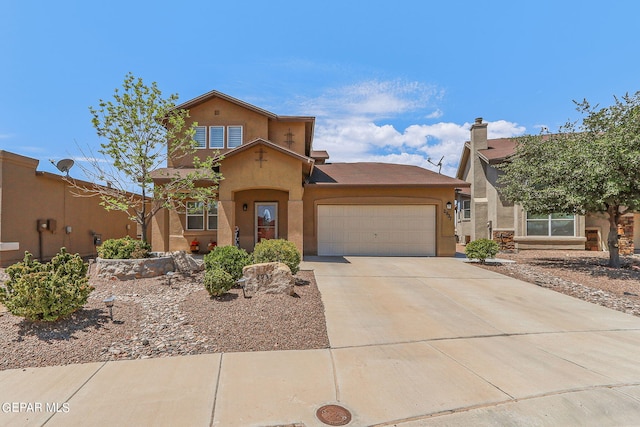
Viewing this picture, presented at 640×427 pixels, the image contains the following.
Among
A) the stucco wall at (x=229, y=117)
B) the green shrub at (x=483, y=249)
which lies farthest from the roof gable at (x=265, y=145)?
the green shrub at (x=483, y=249)

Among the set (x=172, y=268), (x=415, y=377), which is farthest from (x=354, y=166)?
(x=415, y=377)

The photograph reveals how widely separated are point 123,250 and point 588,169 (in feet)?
45.5

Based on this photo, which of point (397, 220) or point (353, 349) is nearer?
point (353, 349)

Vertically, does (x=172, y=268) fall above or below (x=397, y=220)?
below

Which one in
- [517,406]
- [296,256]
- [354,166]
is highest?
[354,166]

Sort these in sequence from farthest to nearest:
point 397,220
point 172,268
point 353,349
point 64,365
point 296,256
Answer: point 397,220 < point 172,268 < point 296,256 < point 353,349 < point 64,365

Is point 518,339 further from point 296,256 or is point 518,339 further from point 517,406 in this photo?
point 296,256

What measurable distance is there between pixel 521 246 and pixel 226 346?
16.5m

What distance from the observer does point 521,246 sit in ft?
52.2

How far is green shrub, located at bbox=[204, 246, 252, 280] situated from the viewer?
22.4 ft

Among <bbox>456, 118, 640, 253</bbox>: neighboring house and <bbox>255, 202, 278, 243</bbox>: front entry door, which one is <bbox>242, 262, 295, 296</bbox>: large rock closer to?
<bbox>255, 202, 278, 243</bbox>: front entry door

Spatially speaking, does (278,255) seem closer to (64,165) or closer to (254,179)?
(254,179)

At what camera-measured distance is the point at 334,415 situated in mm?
2963

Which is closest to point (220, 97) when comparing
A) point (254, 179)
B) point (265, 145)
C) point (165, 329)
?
point (265, 145)
